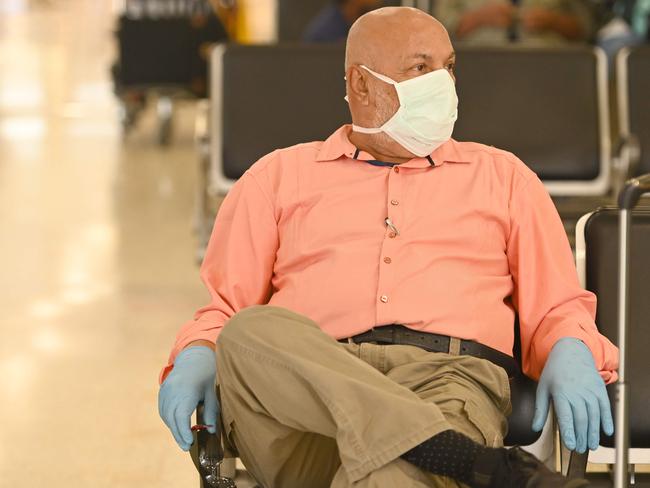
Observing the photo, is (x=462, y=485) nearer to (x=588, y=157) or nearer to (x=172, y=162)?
(x=588, y=157)

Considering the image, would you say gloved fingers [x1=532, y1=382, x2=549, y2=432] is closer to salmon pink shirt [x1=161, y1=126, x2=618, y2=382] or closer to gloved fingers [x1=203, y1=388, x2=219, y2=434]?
salmon pink shirt [x1=161, y1=126, x2=618, y2=382]

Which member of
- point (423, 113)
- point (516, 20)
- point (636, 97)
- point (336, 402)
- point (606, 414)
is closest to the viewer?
point (336, 402)

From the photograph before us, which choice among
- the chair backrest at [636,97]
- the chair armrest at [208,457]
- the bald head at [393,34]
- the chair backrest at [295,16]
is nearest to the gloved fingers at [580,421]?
the chair armrest at [208,457]

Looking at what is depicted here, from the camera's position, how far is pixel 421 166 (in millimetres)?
2426

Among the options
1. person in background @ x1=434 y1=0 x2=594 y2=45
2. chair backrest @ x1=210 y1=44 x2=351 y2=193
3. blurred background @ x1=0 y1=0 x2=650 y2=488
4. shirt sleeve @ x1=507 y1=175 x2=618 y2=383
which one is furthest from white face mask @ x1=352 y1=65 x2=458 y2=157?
person in background @ x1=434 y1=0 x2=594 y2=45

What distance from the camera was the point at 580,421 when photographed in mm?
2061

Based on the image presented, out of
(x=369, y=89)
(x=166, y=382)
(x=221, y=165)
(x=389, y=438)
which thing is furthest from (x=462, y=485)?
(x=221, y=165)

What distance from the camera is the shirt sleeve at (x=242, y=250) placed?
241 cm

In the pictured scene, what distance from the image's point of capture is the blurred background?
3395 mm

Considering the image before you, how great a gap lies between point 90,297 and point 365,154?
2572 millimetres

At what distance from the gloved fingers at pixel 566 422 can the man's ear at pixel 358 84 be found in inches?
29.9

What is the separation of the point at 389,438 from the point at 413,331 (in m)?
0.37

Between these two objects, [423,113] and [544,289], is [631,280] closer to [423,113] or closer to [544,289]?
[544,289]

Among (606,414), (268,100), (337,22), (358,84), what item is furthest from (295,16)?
(606,414)
